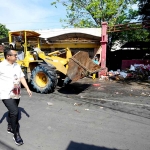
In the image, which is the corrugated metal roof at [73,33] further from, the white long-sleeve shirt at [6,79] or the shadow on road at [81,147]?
the shadow on road at [81,147]

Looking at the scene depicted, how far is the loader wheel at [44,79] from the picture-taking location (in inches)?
286

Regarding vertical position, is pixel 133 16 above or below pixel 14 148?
above

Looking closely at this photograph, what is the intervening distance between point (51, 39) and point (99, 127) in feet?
36.5

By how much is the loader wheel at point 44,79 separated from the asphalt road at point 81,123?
0.41m

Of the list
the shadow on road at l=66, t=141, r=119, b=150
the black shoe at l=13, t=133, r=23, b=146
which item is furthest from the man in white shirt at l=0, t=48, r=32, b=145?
the shadow on road at l=66, t=141, r=119, b=150

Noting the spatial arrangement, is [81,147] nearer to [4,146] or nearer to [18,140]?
[18,140]

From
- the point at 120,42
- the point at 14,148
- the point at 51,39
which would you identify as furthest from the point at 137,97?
the point at 120,42

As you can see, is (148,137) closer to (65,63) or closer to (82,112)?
(82,112)

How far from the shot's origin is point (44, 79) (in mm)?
7816

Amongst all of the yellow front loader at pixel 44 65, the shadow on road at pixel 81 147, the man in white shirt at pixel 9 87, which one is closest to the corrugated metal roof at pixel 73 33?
the yellow front loader at pixel 44 65

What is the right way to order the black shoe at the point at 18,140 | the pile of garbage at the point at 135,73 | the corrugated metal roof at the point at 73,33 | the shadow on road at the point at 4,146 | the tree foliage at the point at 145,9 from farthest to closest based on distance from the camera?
the corrugated metal roof at the point at 73,33 → the tree foliage at the point at 145,9 → the pile of garbage at the point at 135,73 → the black shoe at the point at 18,140 → the shadow on road at the point at 4,146

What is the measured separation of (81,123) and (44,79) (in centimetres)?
374

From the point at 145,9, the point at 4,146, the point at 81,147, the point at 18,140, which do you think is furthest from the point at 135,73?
the point at 4,146

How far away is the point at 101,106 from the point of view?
5957 mm
